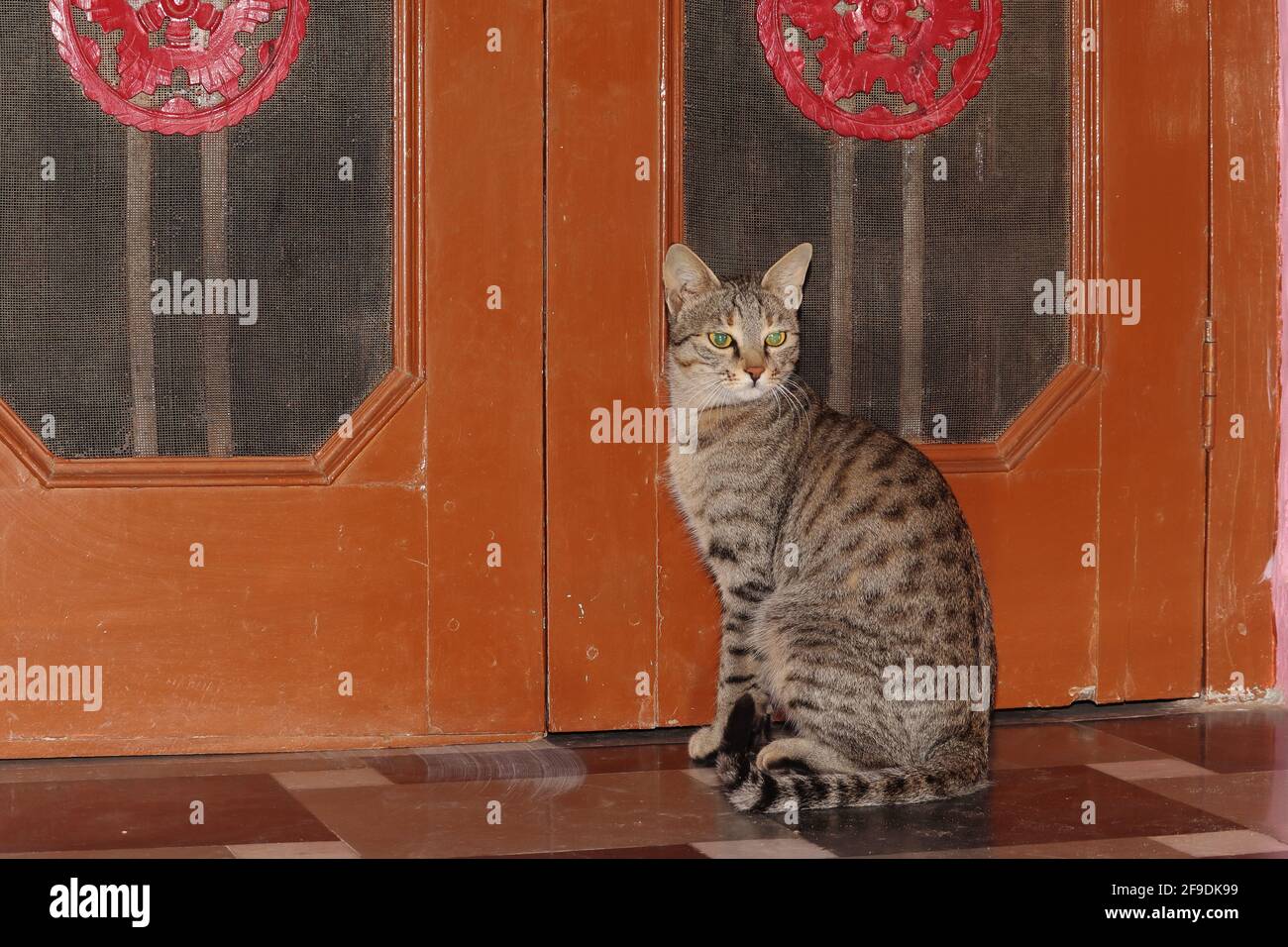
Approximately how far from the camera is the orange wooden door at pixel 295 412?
3.36m

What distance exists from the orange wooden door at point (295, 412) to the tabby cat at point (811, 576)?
1.42 ft

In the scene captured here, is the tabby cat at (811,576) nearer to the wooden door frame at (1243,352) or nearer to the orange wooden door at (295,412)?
the orange wooden door at (295,412)

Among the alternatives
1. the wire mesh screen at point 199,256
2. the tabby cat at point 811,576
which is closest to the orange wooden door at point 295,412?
the wire mesh screen at point 199,256

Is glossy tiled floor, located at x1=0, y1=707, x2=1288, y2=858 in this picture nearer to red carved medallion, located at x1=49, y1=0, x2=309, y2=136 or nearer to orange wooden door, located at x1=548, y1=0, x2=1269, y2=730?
orange wooden door, located at x1=548, y1=0, x2=1269, y2=730

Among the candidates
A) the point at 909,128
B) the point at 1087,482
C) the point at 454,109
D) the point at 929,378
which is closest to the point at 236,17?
the point at 454,109

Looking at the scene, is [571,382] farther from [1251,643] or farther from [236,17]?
[1251,643]

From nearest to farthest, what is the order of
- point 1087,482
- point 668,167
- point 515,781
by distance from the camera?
point 515,781
point 668,167
point 1087,482

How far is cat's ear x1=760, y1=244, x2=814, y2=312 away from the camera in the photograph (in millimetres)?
3436

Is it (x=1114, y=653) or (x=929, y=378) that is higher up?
(x=929, y=378)

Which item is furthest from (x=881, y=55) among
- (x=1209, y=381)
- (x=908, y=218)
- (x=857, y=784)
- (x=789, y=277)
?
(x=857, y=784)

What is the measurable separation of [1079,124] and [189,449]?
2233 millimetres

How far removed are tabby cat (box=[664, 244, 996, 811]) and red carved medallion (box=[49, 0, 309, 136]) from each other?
3.21 ft

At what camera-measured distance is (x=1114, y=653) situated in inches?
152

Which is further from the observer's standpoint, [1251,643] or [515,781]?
[1251,643]
